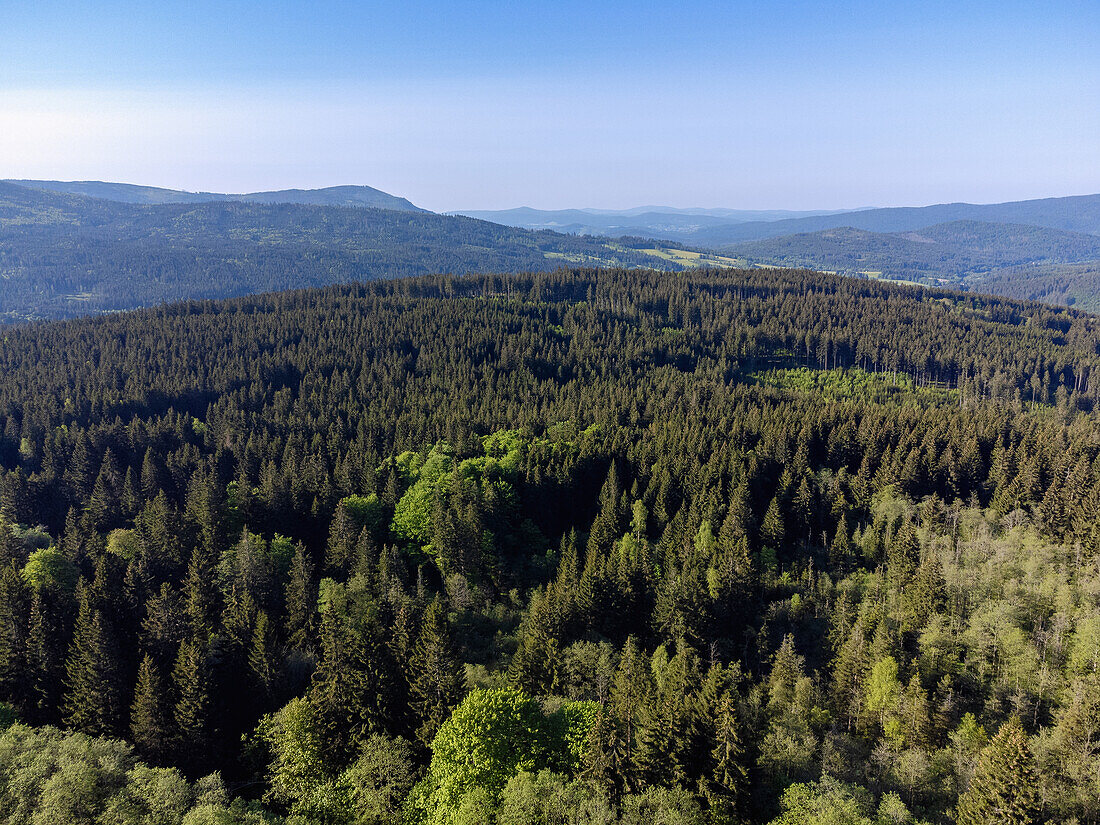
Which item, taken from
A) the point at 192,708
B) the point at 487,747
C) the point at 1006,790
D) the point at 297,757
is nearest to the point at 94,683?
the point at 192,708

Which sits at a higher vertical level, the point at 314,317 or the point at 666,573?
the point at 314,317

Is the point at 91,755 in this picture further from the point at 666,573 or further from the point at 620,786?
the point at 666,573

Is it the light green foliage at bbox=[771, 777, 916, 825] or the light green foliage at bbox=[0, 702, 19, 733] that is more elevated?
the light green foliage at bbox=[771, 777, 916, 825]

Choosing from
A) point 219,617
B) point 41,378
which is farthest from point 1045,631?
point 41,378

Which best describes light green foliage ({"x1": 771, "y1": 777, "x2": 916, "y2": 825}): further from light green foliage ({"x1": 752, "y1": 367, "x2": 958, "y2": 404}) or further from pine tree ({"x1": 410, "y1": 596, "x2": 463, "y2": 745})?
light green foliage ({"x1": 752, "y1": 367, "x2": 958, "y2": 404})

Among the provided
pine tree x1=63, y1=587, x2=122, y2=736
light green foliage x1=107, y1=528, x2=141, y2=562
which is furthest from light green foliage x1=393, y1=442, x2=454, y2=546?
pine tree x1=63, y1=587, x2=122, y2=736
